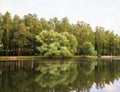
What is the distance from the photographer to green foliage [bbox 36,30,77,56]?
239 feet

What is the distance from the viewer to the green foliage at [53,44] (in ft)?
239

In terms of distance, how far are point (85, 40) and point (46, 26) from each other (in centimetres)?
2222

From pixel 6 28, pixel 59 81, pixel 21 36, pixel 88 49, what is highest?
pixel 6 28

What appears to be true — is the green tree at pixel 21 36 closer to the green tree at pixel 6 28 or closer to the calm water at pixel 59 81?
the green tree at pixel 6 28

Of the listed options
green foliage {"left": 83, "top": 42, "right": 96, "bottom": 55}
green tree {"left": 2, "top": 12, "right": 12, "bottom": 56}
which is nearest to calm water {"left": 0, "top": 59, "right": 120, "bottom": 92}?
green tree {"left": 2, "top": 12, "right": 12, "bottom": 56}

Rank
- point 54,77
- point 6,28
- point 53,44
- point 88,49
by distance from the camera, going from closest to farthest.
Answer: point 54,77 < point 53,44 < point 6,28 < point 88,49

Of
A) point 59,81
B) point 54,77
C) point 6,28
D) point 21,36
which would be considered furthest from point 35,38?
point 59,81

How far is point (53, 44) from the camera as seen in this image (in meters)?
73.3

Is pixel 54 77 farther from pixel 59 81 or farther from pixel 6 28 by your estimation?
pixel 6 28

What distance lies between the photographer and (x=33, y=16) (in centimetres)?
8512

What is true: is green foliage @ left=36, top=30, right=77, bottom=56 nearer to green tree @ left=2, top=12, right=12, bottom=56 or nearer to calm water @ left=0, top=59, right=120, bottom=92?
green tree @ left=2, top=12, right=12, bottom=56

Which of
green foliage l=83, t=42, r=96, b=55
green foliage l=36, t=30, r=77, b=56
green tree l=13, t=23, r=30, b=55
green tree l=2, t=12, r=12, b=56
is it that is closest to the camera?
green foliage l=36, t=30, r=77, b=56

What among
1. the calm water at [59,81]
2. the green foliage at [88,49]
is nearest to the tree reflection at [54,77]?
the calm water at [59,81]

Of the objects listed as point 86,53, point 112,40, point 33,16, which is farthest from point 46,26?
point 112,40
